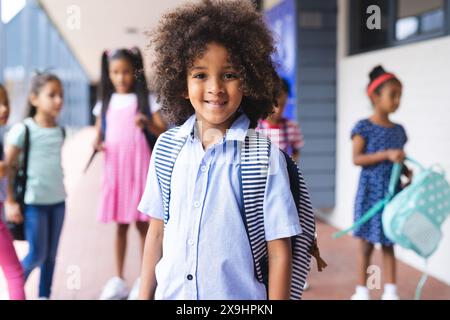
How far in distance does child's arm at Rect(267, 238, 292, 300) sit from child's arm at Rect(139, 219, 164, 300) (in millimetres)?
253

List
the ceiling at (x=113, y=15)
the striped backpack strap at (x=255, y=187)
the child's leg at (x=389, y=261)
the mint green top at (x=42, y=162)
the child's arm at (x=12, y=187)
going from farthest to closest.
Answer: the child's leg at (x=389, y=261) → the mint green top at (x=42, y=162) → the child's arm at (x=12, y=187) → the ceiling at (x=113, y=15) → the striped backpack strap at (x=255, y=187)

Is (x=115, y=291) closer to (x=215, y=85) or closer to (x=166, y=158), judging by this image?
(x=166, y=158)

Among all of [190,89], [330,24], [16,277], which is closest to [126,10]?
[330,24]

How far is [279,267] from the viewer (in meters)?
1.01

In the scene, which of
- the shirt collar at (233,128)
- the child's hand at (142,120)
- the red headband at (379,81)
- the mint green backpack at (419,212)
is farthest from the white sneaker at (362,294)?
the shirt collar at (233,128)

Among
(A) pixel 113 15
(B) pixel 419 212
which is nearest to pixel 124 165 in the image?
(A) pixel 113 15

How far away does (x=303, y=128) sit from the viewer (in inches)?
159

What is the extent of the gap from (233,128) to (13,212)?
4.43ft

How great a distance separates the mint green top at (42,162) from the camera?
2.17 m

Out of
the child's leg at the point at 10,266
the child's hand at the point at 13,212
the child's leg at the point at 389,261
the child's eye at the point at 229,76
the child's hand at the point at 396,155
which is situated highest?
the child's eye at the point at 229,76

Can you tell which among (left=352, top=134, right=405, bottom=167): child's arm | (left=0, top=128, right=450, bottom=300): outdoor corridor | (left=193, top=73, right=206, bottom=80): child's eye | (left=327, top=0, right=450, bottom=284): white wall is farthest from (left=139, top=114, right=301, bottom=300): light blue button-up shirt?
(left=327, top=0, right=450, bottom=284): white wall

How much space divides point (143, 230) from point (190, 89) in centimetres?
160

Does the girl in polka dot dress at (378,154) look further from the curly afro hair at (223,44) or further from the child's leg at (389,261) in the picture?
the curly afro hair at (223,44)
